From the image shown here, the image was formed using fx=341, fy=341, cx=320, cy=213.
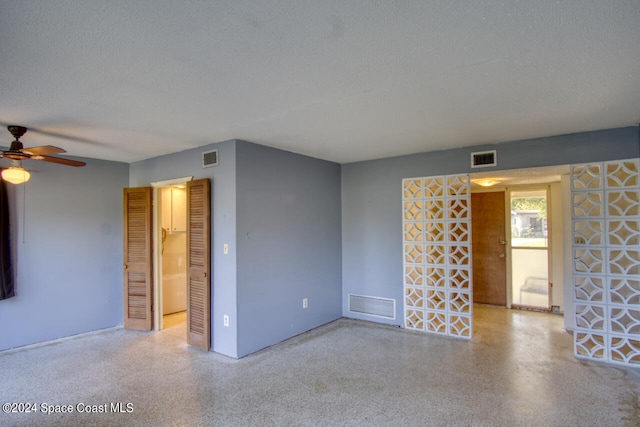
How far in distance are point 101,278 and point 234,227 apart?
8.25 feet

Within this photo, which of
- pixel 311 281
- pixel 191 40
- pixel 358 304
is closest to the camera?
pixel 191 40

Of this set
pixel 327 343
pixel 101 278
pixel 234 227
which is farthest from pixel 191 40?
pixel 101 278

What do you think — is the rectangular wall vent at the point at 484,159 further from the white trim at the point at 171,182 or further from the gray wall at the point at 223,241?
the white trim at the point at 171,182

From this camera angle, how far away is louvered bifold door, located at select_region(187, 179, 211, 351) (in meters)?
3.90

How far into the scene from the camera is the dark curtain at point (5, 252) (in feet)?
12.7

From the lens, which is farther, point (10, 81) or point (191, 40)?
point (10, 81)

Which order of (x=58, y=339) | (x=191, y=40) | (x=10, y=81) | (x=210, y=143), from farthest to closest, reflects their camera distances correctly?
(x=58, y=339) < (x=210, y=143) < (x=10, y=81) < (x=191, y=40)

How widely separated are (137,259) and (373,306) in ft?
11.2

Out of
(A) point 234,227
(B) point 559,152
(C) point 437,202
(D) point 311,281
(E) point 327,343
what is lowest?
(E) point 327,343

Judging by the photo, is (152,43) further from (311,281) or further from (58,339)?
(58,339)

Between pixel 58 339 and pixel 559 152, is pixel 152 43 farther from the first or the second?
pixel 58 339

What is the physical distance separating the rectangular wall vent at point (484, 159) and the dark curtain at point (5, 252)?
5580 millimetres

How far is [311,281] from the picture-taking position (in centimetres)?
473

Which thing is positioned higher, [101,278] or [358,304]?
[101,278]
